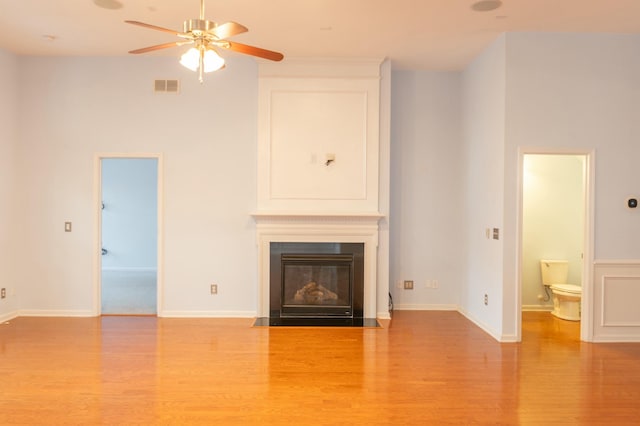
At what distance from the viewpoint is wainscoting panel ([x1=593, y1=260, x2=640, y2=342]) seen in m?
4.26

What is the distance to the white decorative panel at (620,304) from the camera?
4.27m

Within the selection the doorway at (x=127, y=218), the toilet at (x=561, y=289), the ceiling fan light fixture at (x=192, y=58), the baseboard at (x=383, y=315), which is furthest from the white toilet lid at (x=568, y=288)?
the doorway at (x=127, y=218)

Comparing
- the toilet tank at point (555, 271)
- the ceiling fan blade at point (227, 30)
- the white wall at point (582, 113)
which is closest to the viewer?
the ceiling fan blade at point (227, 30)

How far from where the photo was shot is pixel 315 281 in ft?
16.8

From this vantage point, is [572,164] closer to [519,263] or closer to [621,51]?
[621,51]

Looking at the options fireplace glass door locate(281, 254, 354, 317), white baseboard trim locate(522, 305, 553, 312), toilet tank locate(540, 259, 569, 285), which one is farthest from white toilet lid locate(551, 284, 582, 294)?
fireplace glass door locate(281, 254, 354, 317)

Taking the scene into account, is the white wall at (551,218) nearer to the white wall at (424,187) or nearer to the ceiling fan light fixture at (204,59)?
the white wall at (424,187)

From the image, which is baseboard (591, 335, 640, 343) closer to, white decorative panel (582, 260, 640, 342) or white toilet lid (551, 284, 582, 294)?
white decorative panel (582, 260, 640, 342)

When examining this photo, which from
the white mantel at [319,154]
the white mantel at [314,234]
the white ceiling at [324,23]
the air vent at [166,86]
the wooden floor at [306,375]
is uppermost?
the white ceiling at [324,23]

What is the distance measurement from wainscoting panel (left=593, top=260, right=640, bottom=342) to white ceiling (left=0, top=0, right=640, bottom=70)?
241cm

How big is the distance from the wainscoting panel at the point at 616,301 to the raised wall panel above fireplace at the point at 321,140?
2.48m

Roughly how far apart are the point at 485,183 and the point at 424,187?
94cm

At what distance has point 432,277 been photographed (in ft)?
18.0

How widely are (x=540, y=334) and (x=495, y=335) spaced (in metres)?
0.56
